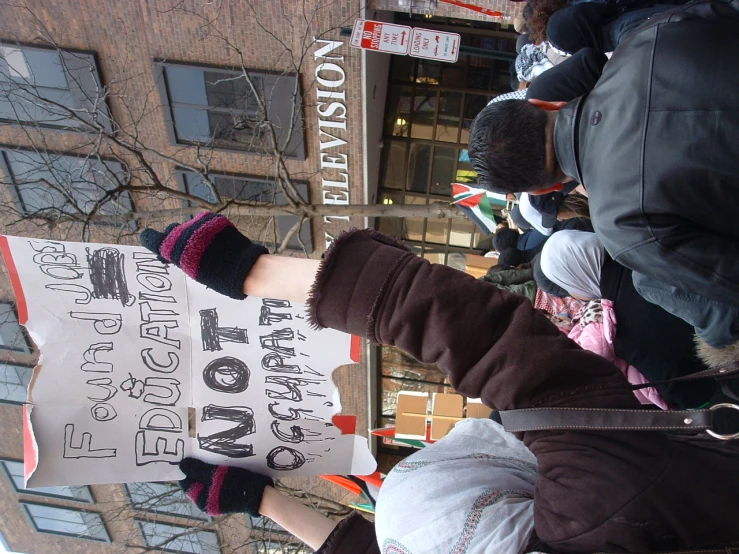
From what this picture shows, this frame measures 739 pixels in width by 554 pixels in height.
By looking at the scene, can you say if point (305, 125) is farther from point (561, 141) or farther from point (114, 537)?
point (114, 537)

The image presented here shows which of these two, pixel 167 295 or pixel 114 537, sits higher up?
pixel 167 295

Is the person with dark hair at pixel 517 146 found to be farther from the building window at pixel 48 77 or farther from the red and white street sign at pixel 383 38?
the building window at pixel 48 77

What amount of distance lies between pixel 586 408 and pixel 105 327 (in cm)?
245

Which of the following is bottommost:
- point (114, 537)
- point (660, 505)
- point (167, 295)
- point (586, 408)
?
point (114, 537)

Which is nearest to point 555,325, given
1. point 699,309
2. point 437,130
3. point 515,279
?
point 699,309

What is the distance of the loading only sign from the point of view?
288 inches

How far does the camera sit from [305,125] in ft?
30.3

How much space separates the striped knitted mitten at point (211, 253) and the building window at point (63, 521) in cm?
1379

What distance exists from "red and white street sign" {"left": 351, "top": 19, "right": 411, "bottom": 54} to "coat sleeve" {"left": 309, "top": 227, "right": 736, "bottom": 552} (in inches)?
256

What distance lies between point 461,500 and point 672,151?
1334 mm

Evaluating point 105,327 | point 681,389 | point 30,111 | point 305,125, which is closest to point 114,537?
point 30,111

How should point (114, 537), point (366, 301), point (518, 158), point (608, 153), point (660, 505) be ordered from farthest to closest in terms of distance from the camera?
point (114, 537) < point (518, 158) < point (608, 153) < point (366, 301) < point (660, 505)

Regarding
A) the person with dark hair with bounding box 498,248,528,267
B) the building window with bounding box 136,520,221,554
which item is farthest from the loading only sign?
→ the building window with bounding box 136,520,221,554

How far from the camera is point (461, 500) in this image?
1.65 meters
